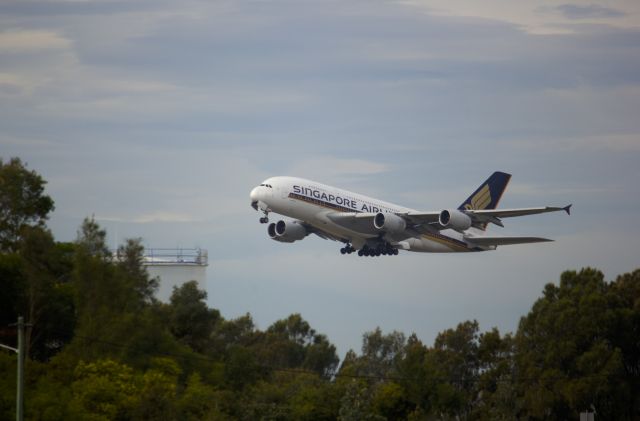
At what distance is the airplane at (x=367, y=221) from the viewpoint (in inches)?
3093

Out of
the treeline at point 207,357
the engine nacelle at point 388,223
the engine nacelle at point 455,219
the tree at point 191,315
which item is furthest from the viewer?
the tree at point 191,315

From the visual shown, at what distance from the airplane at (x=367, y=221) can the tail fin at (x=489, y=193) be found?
11.2 ft

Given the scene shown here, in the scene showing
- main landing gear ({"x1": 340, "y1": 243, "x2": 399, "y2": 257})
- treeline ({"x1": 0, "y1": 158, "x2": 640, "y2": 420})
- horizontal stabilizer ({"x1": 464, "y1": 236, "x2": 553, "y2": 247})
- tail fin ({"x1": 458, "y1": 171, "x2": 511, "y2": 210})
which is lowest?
treeline ({"x1": 0, "y1": 158, "x2": 640, "y2": 420})

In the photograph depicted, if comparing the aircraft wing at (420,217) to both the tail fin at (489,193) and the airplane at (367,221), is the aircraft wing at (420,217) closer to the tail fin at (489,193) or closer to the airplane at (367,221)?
the airplane at (367,221)

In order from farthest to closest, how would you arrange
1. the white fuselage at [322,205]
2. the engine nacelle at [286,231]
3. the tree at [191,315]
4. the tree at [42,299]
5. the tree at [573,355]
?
1. the tree at [191,315]
2. the tree at [573,355]
3. the engine nacelle at [286,231]
4. the white fuselage at [322,205]
5. the tree at [42,299]

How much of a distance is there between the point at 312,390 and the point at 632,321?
31591mm

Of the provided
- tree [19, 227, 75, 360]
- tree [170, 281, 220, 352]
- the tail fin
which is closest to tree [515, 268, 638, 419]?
the tail fin

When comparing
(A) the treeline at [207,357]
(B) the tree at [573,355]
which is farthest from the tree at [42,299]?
(B) the tree at [573,355]

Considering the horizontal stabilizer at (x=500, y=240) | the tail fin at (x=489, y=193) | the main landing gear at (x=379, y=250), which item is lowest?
the main landing gear at (x=379, y=250)

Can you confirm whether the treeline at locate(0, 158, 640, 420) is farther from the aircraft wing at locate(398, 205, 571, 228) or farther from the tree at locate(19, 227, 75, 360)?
the aircraft wing at locate(398, 205, 571, 228)

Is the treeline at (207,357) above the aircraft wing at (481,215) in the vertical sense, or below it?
below

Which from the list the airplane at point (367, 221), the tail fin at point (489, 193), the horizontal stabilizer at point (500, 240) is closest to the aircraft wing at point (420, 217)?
the airplane at point (367, 221)

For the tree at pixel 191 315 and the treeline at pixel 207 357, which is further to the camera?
the tree at pixel 191 315

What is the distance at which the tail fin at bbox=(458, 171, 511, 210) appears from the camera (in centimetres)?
9306
